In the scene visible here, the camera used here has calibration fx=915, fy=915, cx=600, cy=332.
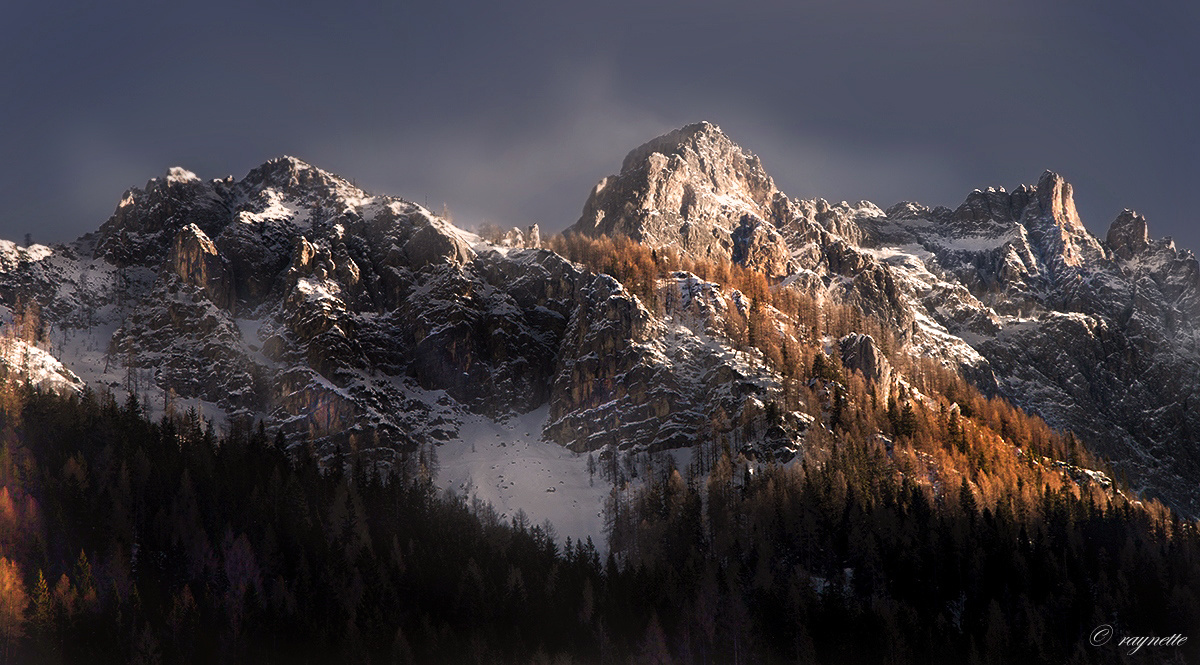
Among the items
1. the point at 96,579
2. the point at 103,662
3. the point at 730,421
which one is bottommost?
the point at 103,662

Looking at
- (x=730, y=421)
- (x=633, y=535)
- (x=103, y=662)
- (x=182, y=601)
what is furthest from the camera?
(x=730, y=421)

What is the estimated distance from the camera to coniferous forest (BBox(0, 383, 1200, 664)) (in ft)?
339

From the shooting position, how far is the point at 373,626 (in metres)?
106

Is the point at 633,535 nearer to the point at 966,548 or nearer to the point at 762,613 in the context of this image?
the point at 762,613

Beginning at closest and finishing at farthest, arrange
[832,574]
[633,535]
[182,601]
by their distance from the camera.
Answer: [182,601] < [832,574] < [633,535]

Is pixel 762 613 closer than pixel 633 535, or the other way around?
pixel 762 613

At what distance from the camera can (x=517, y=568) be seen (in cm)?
12794

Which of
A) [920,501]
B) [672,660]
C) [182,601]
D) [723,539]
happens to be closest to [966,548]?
[920,501]

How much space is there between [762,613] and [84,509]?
8680cm

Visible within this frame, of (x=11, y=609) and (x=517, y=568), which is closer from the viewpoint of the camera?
(x=11, y=609)

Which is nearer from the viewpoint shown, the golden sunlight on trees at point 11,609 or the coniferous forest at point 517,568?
the golden sunlight on trees at point 11,609

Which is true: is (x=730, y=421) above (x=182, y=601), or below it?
above

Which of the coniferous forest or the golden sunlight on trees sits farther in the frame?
the coniferous forest

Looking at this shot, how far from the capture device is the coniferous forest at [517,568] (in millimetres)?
103438
